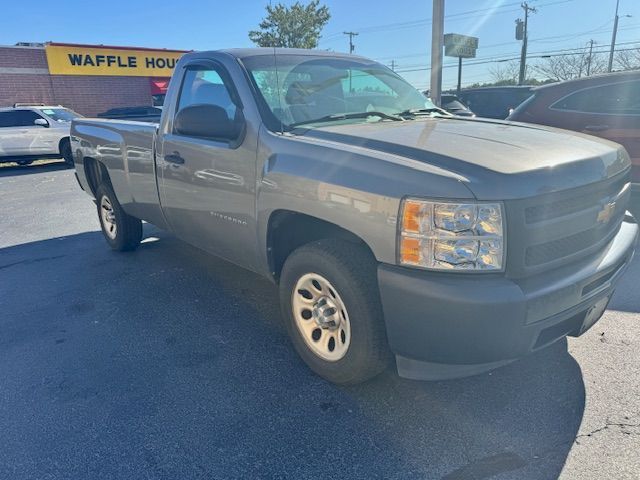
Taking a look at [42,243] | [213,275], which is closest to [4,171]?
[42,243]

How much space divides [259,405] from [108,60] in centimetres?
2464

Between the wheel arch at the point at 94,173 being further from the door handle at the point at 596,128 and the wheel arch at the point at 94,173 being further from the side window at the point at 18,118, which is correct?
the side window at the point at 18,118

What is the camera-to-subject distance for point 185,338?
348 cm

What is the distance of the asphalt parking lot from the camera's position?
7.35 feet

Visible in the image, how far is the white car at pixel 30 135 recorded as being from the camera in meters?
13.4

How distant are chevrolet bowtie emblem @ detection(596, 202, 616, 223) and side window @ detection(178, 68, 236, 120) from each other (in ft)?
7.63

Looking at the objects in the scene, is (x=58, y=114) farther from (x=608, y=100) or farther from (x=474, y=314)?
(x=474, y=314)

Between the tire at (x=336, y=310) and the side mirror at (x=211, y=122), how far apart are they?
0.92 meters

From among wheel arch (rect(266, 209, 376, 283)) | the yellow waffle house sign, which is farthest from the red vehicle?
the yellow waffle house sign

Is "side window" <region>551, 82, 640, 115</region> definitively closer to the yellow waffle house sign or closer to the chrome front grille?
the chrome front grille

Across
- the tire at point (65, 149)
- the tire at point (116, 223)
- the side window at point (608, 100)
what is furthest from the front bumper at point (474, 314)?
the tire at point (65, 149)

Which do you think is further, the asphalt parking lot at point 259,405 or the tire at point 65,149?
the tire at point 65,149

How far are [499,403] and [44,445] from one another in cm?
237

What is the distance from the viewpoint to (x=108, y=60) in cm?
2319
